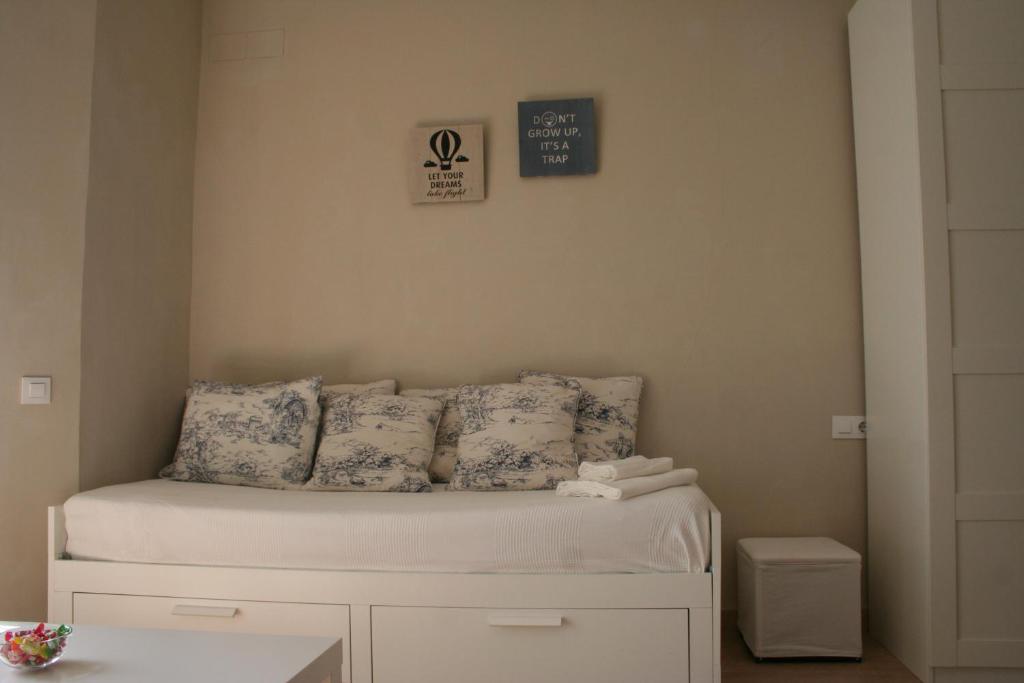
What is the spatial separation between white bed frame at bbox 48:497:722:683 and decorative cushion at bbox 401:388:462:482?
0.70 meters

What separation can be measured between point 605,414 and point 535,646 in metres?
0.97

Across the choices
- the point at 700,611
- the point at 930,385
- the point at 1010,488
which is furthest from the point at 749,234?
the point at 700,611

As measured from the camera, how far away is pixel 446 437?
113 inches

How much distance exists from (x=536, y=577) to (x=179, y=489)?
127 centimetres

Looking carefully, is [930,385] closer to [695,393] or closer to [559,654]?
[695,393]

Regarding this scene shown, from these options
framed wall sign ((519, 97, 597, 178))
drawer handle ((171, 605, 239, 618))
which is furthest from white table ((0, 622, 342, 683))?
framed wall sign ((519, 97, 597, 178))

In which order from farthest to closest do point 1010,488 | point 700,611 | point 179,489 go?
point 179,489 < point 1010,488 < point 700,611

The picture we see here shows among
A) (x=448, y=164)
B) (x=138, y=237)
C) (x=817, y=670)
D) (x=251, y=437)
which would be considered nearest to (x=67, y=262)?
(x=138, y=237)

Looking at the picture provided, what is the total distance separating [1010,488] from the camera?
234cm

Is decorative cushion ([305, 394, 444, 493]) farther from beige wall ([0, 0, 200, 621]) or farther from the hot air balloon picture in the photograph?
the hot air balloon picture

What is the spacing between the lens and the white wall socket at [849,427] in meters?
2.90

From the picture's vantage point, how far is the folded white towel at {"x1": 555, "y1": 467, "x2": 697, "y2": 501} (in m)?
2.14

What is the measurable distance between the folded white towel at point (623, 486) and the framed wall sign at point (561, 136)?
4.38 ft

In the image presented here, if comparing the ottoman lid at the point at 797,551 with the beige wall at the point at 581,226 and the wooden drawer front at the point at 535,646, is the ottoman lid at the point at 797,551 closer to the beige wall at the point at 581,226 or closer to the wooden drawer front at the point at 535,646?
the beige wall at the point at 581,226
